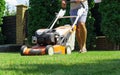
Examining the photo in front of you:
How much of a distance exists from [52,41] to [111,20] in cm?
529

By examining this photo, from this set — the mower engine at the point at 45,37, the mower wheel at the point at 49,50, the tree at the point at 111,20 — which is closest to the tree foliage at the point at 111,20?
the tree at the point at 111,20

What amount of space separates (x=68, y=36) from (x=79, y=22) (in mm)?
532

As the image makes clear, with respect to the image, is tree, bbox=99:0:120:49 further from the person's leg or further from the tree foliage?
the person's leg

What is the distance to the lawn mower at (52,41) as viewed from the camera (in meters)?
8.43

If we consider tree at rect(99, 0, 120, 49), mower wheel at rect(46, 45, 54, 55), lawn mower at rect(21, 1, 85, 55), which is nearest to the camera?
mower wheel at rect(46, 45, 54, 55)

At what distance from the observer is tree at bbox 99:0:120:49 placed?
1352 cm

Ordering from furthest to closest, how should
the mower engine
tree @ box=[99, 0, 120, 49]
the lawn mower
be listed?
tree @ box=[99, 0, 120, 49]
the mower engine
the lawn mower

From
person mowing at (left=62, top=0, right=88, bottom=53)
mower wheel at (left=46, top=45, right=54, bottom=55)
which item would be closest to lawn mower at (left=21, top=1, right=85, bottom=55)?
mower wheel at (left=46, top=45, right=54, bottom=55)

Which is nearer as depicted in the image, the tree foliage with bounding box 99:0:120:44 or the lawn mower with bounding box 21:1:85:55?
the lawn mower with bounding box 21:1:85:55

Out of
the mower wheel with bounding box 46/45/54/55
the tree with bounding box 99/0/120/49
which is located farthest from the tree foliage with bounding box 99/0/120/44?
the mower wheel with bounding box 46/45/54/55

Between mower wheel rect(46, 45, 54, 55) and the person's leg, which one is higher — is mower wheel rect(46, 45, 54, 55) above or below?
below

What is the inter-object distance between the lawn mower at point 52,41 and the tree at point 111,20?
177 inches

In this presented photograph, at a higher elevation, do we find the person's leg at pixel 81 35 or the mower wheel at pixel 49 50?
the person's leg at pixel 81 35

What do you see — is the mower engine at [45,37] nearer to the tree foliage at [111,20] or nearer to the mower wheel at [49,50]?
the mower wheel at [49,50]
